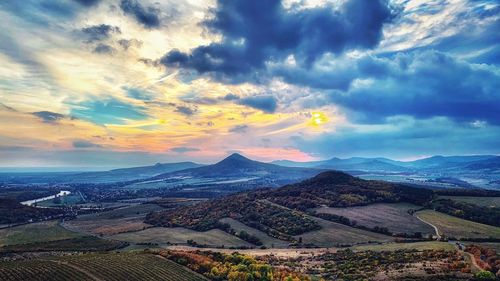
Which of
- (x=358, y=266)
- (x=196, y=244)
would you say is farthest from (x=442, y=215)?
(x=196, y=244)

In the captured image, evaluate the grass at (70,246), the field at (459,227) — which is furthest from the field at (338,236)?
the grass at (70,246)

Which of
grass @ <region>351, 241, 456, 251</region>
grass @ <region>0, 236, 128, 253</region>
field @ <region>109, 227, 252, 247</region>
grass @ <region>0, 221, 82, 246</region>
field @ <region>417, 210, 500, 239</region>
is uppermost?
field @ <region>417, 210, 500, 239</region>

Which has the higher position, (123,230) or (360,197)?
(360,197)

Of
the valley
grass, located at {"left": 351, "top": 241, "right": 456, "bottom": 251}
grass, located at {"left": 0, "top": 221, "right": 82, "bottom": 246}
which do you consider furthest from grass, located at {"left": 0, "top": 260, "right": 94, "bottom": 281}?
grass, located at {"left": 0, "top": 221, "right": 82, "bottom": 246}

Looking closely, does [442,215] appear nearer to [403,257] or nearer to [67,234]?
[403,257]

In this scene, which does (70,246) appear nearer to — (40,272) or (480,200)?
(40,272)

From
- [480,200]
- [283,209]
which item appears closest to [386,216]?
[283,209]

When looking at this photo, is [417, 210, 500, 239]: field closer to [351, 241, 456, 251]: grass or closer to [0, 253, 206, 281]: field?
[351, 241, 456, 251]: grass
